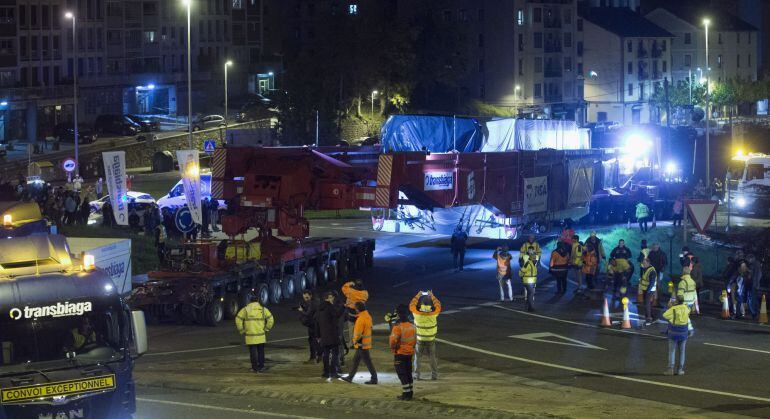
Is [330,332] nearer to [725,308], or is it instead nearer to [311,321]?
[311,321]

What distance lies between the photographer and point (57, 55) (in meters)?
91.5

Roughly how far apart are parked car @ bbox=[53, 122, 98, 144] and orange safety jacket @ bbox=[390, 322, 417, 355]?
6309 cm

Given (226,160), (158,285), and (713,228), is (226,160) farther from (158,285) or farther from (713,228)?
(713,228)

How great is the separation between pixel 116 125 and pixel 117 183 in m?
49.3

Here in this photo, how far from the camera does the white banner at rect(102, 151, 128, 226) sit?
36875mm

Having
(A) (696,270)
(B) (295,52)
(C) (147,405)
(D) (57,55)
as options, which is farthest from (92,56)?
(C) (147,405)

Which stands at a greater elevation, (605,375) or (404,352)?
(404,352)

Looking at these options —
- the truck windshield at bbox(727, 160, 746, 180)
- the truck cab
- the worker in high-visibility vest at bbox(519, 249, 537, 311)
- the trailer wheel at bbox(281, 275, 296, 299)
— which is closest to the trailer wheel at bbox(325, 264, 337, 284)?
the trailer wheel at bbox(281, 275, 296, 299)

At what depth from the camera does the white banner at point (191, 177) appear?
1428 inches

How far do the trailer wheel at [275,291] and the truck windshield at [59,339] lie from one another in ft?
53.4

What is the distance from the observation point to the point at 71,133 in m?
81.8

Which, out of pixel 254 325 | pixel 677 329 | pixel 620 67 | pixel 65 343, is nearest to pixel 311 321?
pixel 254 325

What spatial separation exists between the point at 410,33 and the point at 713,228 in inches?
1949

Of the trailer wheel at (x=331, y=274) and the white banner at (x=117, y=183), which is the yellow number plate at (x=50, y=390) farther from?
the white banner at (x=117, y=183)
